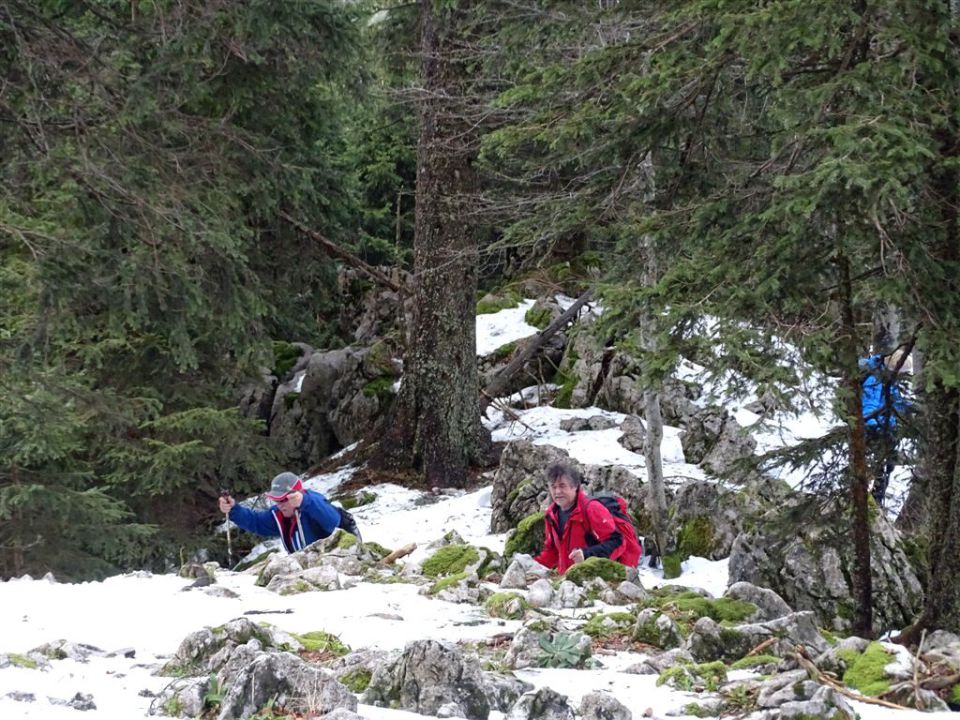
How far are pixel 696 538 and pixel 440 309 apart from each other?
193 inches

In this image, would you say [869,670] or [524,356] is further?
[524,356]

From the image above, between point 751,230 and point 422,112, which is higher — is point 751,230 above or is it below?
below

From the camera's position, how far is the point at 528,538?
9758 mm

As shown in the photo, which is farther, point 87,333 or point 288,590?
point 87,333

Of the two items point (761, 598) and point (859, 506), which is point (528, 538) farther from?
point (859, 506)

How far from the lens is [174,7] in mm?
9516

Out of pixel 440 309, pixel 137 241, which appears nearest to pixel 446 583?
pixel 137 241

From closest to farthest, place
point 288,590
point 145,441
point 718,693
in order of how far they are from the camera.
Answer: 1. point 718,693
2. point 288,590
3. point 145,441

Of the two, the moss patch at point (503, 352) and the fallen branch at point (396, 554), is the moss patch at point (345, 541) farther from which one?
the moss patch at point (503, 352)

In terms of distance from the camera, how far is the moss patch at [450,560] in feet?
25.9

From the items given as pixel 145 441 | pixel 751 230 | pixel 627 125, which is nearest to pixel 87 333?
pixel 145 441

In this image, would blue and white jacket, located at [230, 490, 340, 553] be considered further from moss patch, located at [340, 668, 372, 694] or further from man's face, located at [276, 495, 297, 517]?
moss patch, located at [340, 668, 372, 694]

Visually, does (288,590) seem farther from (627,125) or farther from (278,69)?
(278,69)

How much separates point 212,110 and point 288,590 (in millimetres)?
8714
